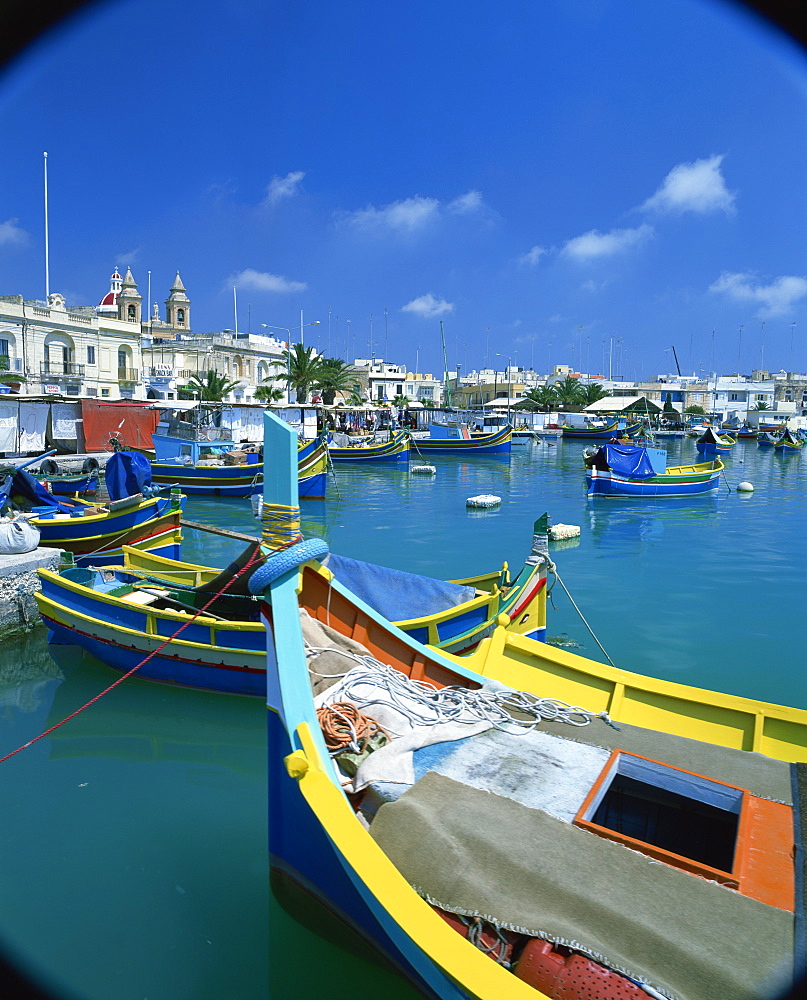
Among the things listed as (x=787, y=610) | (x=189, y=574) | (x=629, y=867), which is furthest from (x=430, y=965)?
(x=787, y=610)

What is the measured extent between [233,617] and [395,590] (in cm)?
215

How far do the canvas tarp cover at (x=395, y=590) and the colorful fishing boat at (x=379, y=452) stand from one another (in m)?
31.7

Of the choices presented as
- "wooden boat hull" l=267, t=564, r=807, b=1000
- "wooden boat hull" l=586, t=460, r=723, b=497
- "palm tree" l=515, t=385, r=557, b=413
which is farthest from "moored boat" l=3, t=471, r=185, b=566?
"palm tree" l=515, t=385, r=557, b=413

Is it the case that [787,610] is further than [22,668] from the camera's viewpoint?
Yes

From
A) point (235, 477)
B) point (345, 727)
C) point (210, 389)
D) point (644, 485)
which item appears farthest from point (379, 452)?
point (345, 727)

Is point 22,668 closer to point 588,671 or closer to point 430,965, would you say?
point 588,671

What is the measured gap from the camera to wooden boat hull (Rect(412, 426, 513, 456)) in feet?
157

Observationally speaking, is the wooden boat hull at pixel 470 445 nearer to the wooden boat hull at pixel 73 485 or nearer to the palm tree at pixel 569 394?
the wooden boat hull at pixel 73 485

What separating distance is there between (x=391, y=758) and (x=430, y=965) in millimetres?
1466

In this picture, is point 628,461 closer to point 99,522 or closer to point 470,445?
point 470,445

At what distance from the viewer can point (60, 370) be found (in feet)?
130

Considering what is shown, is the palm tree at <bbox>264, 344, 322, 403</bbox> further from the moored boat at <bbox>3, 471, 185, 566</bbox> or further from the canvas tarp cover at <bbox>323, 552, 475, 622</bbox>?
the canvas tarp cover at <bbox>323, 552, 475, 622</bbox>

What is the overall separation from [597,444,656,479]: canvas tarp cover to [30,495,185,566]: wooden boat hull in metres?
19.5

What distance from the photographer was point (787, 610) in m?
Answer: 12.7
